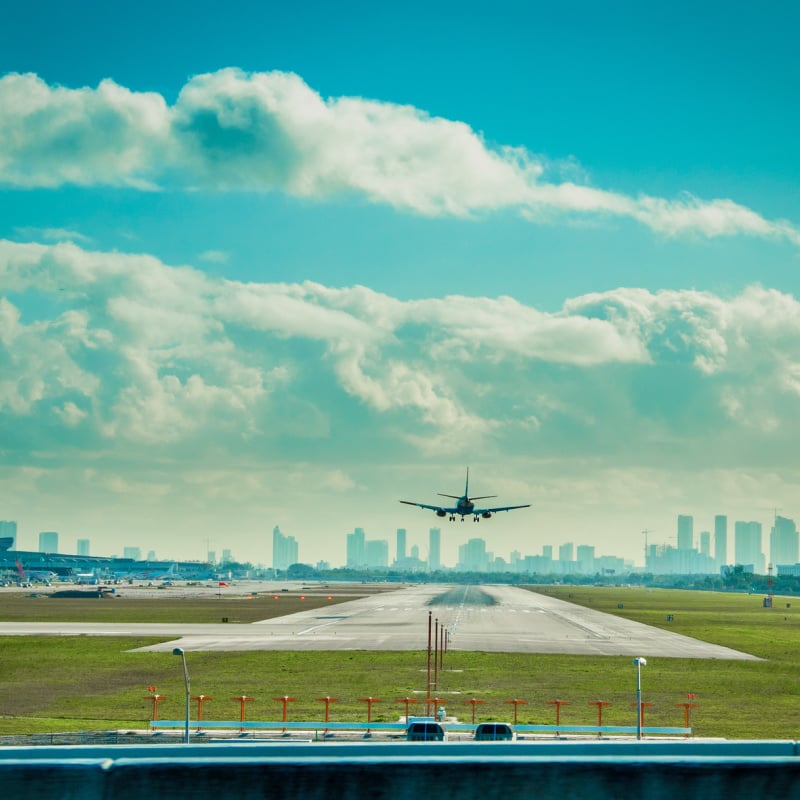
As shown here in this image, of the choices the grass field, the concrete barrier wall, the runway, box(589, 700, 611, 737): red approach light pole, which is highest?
the concrete barrier wall

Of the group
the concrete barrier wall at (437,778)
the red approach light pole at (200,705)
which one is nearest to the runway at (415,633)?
the red approach light pole at (200,705)

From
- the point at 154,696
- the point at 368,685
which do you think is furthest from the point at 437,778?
the point at 368,685

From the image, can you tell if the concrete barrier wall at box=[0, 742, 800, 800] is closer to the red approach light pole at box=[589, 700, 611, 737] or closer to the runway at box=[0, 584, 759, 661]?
the red approach light pole at box=[589, 700, 611, 737]

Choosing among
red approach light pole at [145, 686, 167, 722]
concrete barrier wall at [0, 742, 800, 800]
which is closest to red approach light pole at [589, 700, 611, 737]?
red approach light pole at [145, 686, 167, 722]

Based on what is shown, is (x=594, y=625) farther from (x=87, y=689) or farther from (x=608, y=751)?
(x=608, y=751)

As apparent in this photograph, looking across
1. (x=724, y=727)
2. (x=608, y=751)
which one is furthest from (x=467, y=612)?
(x=608, y=751)

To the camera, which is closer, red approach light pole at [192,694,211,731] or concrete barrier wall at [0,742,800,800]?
concrete barrier wall at [0,742,800,800]

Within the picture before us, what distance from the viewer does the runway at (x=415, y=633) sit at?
87.2m

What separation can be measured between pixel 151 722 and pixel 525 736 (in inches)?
671

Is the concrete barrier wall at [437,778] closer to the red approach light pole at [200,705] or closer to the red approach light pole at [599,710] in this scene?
the red approach light pole at [200,705]

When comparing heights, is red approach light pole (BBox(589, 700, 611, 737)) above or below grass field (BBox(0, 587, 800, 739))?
above

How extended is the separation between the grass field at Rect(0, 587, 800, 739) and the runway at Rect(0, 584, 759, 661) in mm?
5382

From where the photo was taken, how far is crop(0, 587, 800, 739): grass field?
162 ft

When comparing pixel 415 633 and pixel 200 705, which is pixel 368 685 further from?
pixel 415 633
